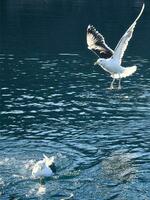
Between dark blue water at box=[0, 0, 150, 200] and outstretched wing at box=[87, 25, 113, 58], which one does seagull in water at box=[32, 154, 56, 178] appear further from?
outstretched wing at box=[87, 25, 113, 58]

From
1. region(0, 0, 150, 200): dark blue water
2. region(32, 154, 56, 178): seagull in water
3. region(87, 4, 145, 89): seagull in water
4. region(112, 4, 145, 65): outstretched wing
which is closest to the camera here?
region(0, 0, 150, 200): dark blue water

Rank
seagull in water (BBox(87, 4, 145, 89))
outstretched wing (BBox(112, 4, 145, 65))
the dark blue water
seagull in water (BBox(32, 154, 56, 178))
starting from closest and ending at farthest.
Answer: the dark blue water
seagull in water (BBox(32, 154, 56, 178))
outstretched wing (BBox(112, 4, 145, 65))
seagull in water (BBox(87, 4, 145, 89))

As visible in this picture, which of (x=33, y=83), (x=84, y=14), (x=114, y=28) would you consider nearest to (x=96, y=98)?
(x=33, y=83)

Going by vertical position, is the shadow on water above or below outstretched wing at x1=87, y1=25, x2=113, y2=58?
below

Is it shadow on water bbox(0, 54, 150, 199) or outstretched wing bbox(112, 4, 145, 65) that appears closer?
shadow on water bbox(0, 54, 150, 199)

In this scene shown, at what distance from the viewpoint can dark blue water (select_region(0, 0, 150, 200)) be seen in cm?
3039

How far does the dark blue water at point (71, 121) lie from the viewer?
30.4 meters

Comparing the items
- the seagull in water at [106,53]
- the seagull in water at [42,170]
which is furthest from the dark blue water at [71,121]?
the seagull in water at [106,53]

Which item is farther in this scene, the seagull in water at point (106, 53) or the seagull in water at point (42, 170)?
the seagull in water at point (106, 53)

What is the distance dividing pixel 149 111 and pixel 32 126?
9.73 m

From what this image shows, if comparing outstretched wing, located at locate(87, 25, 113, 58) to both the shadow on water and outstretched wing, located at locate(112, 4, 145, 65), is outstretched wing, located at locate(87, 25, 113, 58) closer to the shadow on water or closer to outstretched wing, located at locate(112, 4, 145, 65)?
outstretched wing, located at locate(112, 4, 145, 65)

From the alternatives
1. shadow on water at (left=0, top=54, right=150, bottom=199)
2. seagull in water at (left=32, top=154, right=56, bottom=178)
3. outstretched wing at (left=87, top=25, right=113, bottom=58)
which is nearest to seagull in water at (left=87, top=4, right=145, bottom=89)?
outstretched wing at (left=87, top=25, right=113, bottom=58)

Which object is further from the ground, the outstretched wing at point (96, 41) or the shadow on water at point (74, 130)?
the outstretched wing at point (96, 41)

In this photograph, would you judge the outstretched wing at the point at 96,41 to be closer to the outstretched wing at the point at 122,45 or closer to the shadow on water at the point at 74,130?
the outstretched wing at the point at 122,45
